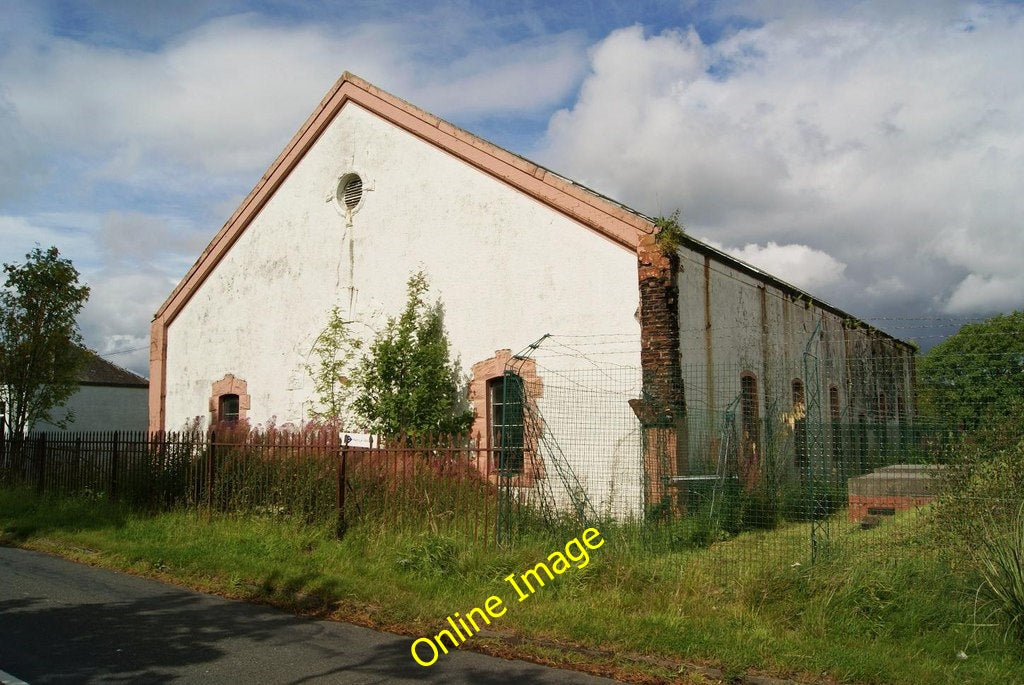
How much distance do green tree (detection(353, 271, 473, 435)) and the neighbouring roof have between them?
28256mm

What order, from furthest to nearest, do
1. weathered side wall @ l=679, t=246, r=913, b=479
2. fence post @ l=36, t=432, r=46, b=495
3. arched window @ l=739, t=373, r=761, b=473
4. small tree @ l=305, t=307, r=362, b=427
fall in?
fence post @ l=36, t=432, r=46, b=495 < small tree @ l=305, t=307, r=362, b=427 < weathered side wall @ l=679, t=246, r=913, b=479 < arched window @ l=739, t=373, r=761, b=473

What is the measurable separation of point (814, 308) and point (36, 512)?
595 inches

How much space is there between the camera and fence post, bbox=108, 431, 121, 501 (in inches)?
562

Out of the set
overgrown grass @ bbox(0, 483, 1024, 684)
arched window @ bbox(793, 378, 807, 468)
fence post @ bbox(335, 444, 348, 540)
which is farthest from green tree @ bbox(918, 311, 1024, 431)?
fence post @ bbox(335, 444, 348, 540)

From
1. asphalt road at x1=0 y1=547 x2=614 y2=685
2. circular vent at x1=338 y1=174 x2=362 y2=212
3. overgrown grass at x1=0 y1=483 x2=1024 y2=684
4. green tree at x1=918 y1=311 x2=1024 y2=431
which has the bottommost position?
asphalt road at x1=0 y1=547 x2=614 y2=685

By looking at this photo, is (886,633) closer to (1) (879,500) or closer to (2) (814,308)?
(1) (879,500)

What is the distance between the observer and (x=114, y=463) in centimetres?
1441

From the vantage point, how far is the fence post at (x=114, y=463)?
46.8 ft

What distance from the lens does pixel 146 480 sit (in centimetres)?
1367

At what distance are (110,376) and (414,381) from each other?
3134 cm

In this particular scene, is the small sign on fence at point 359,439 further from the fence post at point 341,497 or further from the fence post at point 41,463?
the fence post at point 41,463

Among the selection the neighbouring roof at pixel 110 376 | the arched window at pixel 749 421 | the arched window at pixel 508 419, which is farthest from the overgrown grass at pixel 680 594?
the neighbouring roof at pixel 110 376

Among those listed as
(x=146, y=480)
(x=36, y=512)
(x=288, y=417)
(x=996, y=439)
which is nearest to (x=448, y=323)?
(x=288, y=417)

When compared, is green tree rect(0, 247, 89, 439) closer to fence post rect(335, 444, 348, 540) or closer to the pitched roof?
the pitched roof
